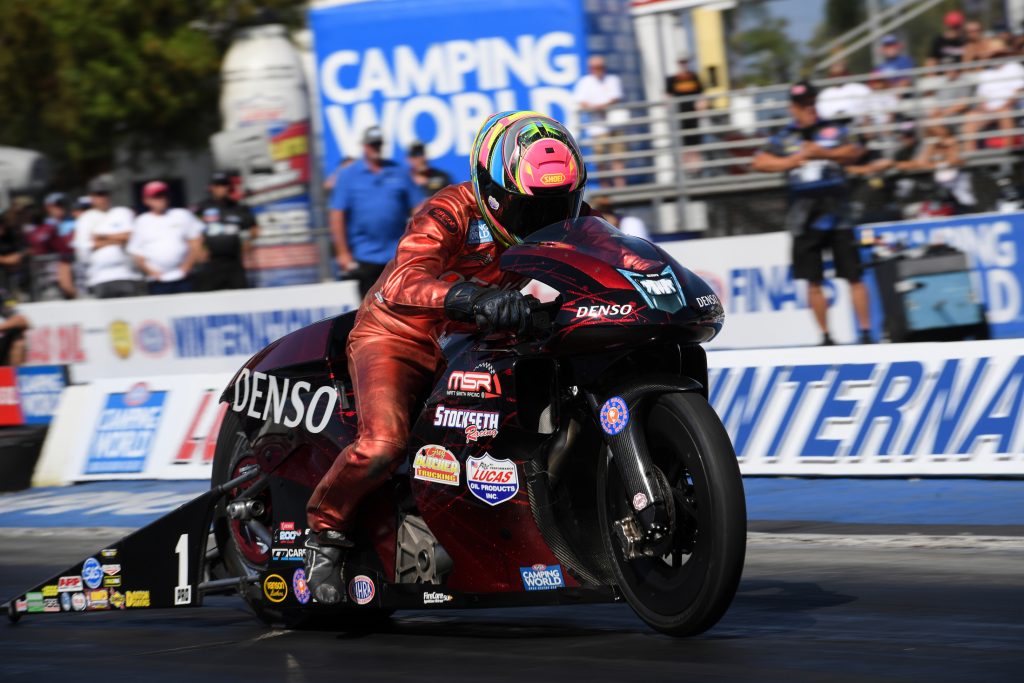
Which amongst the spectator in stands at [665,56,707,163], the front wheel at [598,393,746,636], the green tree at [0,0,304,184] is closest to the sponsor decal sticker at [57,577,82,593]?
the front wheel at [598,393,746,636]

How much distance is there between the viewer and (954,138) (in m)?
15.9

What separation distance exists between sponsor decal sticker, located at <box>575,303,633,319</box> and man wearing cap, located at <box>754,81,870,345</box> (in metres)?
8.45

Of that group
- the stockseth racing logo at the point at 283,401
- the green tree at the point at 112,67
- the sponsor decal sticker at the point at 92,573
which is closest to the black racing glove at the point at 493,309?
the stockseth racing logo at the point at 283,401

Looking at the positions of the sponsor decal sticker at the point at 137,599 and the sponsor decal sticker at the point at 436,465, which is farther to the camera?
the sponsor decal sticker at the point at 137,599

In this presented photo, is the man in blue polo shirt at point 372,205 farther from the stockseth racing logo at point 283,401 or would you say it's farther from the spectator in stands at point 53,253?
the stockseth racing logo at point 283,401

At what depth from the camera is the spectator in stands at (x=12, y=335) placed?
16.3m

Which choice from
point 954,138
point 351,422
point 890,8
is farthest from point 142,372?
point 351,422

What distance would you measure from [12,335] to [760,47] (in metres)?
9.47

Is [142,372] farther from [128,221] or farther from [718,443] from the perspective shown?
[718,443]

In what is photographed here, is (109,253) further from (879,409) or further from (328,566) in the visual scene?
(328,566)

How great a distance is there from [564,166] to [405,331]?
802 millimetres

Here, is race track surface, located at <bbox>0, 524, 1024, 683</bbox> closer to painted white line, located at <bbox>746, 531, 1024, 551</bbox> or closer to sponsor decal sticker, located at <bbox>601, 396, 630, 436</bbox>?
painted white line, located at <bbox>746, 531, 1024, 551</bbox>

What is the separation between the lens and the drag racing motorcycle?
16.3 feet

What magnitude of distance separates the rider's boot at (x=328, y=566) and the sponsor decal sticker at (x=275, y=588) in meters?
0.24
